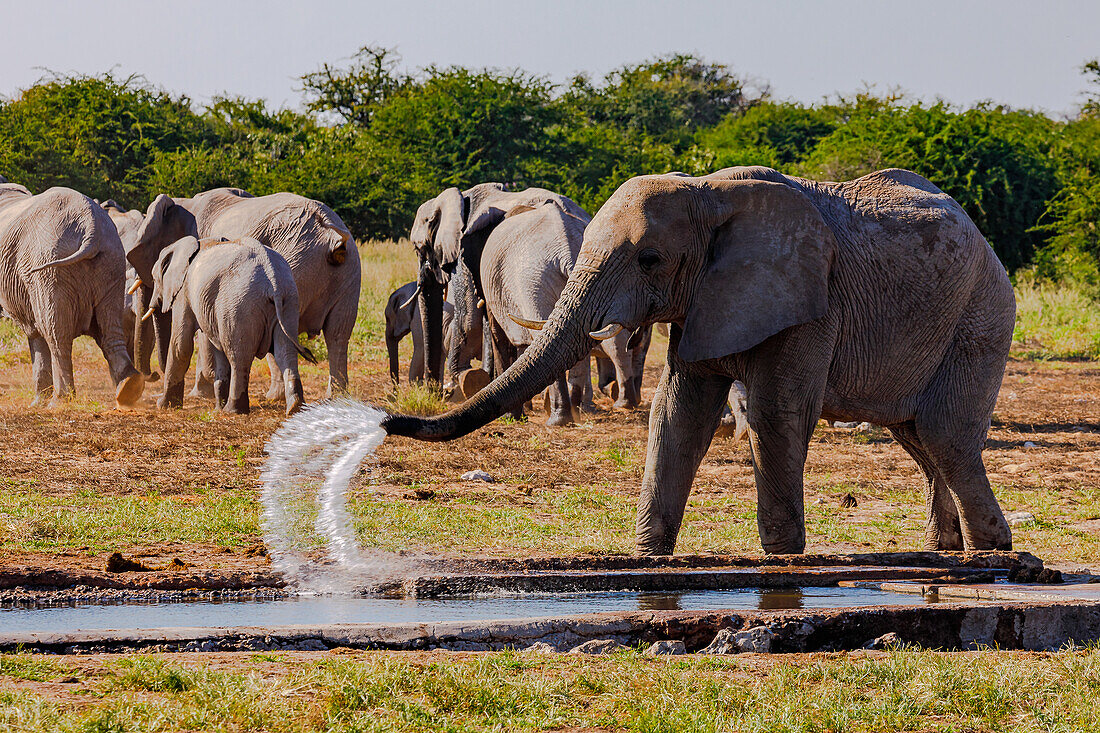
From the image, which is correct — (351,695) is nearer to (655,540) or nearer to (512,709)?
(512,709)

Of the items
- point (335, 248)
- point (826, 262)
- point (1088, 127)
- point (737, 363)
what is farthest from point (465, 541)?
point (1088, 127)

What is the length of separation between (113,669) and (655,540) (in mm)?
3485

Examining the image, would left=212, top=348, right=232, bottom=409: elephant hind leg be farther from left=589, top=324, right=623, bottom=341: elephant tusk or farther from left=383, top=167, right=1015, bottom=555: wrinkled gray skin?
left=589, top=324, right=623, bottom=341: elephant tusk

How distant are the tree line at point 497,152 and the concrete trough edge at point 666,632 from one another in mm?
23294

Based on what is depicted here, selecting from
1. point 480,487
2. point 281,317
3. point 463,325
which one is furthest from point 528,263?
point 480,487

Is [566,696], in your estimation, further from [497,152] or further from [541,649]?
[497,152]

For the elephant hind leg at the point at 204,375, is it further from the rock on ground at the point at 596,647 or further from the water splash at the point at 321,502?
the rock on ground at the point at 596,647

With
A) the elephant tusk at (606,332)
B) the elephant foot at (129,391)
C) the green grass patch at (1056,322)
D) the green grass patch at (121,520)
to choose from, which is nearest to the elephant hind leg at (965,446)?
the elephant tusk at (606,332)

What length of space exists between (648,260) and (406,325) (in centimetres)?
1324

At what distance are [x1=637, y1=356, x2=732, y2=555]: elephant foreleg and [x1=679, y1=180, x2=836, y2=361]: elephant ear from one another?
17.5 inches

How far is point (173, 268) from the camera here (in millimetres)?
15352

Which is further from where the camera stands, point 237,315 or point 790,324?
point 237,315

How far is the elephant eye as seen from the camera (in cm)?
671

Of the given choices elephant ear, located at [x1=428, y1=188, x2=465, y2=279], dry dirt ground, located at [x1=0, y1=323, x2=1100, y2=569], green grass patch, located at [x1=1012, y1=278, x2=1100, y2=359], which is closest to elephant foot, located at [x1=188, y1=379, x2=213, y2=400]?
dry dirt ground, located at [x1=0, y1=323, x2=1100, y2=569]
